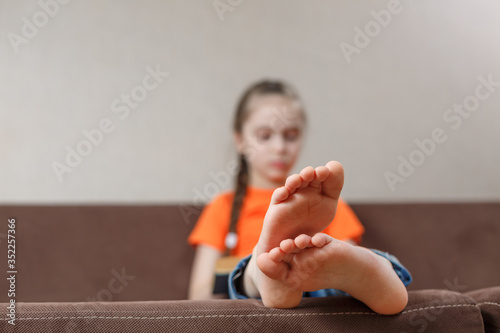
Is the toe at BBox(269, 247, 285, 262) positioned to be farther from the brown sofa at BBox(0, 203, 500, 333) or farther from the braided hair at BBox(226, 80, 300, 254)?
the braided hair at BBox(226, 80, 300, 254)

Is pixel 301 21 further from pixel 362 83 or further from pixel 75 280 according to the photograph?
pixel 75 280

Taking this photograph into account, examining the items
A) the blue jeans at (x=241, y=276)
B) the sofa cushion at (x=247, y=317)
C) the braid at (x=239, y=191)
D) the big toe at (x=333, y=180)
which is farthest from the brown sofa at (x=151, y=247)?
the big toe at (x=333, y=180)

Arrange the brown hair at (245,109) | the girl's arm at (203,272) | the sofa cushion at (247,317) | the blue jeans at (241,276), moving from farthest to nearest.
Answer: the brown hair at (245,109)
the girl's arm at (203,272)
the blue jeans at (241,276)
the sofa cushion at (247,317)

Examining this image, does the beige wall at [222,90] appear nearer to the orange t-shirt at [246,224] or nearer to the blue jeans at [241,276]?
the orange t-shirt at [246,224]

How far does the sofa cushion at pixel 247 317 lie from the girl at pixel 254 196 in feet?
2.00

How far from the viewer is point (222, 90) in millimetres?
1540

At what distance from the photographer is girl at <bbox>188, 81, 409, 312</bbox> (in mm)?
→ 1236

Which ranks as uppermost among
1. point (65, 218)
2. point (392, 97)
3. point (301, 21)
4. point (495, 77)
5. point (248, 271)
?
point (301, 21)

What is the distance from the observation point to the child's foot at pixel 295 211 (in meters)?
0.58

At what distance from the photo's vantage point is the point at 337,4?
64.1 inches

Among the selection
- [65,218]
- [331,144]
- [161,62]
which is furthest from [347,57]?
[65,218]

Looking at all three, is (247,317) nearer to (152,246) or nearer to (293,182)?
(293,182)

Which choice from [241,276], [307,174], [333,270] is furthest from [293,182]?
[241,276]

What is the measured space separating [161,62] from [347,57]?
26.1 inches
